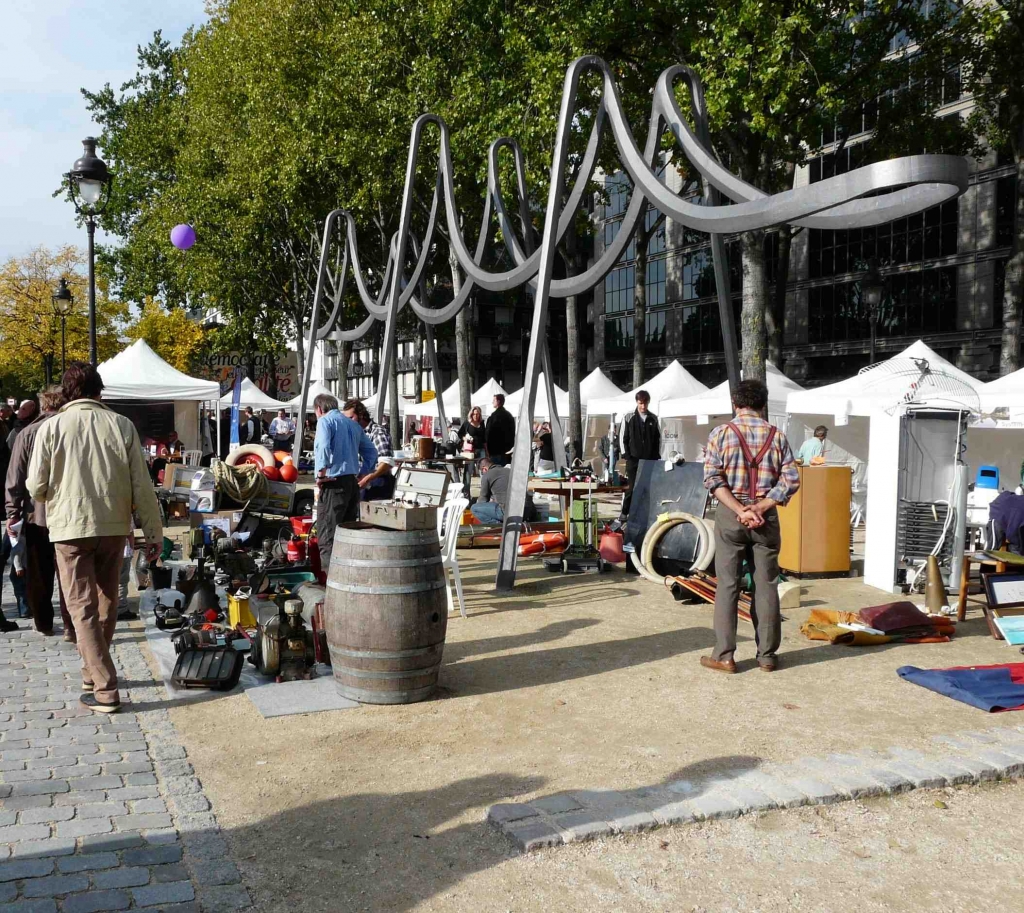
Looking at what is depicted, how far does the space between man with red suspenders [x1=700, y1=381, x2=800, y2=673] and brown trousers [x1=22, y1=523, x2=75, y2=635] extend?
482cm

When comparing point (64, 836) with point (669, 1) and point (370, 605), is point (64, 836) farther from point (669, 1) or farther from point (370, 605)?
point (669, 1)

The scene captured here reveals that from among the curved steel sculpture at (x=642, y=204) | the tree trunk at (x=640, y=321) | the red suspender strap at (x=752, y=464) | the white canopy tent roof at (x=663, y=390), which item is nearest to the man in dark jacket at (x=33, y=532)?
the curved steel sculpture at (x=642, y=204)

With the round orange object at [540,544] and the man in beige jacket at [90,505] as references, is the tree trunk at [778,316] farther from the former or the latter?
the man in beige jacket at [90,505]

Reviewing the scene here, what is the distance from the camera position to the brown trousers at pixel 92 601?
5.84 m

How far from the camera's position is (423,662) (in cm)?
595

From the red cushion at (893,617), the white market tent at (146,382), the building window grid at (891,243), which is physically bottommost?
the red cushion at (893,617)

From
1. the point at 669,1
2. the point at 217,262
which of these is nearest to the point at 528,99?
the point at 669,1

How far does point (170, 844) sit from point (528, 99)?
796 inches

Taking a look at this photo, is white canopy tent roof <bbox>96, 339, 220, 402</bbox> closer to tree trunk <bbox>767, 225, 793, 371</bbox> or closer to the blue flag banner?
the blue flag banner

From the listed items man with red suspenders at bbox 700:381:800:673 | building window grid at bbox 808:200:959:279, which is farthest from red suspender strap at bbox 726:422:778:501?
building window grid at bbox 808:200:959:279

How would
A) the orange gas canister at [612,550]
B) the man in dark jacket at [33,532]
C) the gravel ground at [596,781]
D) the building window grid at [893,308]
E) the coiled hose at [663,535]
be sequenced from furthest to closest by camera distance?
the building window grid at [893,308]
the orange gas canister at [612,550]
the coiled hose at [663,535]
the man in dark jacket at [33,532]
the gravel ground at [596,781]

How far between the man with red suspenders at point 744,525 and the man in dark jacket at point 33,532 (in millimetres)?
4750

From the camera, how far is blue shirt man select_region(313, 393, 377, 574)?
30.9 ft

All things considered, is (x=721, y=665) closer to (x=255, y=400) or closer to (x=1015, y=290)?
(x=1015, y=290)
